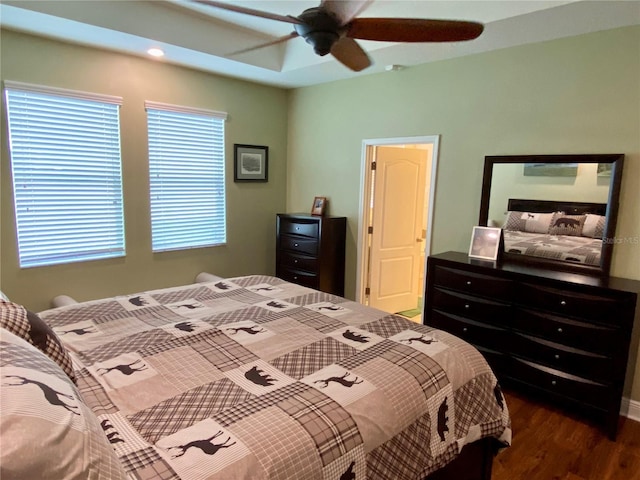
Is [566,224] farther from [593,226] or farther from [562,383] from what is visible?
[562,383]

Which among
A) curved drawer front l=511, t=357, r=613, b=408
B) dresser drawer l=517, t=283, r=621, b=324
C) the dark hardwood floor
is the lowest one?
the dark hardwood floor

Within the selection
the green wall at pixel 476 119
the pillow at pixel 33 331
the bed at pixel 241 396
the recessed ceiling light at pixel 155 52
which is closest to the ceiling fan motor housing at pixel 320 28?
the bed at pixel 241 396

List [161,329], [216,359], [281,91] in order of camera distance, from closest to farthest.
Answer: [216,359], [161,329], [281,91]

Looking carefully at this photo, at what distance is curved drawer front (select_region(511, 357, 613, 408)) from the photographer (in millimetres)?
2412

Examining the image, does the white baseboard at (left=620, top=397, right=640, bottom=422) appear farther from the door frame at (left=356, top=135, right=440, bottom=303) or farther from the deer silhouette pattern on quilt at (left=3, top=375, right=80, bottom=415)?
the deer silhouette pattern on quilt at (left=3, top=375, right=80, bottom=415)

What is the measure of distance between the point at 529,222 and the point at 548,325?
0.84m

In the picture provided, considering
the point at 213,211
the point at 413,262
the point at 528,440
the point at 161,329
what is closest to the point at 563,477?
the point at 528,440

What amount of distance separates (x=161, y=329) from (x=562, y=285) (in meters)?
2.40

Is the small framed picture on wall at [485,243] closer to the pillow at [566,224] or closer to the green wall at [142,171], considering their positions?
the pillow at [566,224]

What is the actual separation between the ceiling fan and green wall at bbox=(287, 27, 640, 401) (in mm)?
1429

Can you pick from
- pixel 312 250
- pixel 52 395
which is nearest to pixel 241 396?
pixel 52 395

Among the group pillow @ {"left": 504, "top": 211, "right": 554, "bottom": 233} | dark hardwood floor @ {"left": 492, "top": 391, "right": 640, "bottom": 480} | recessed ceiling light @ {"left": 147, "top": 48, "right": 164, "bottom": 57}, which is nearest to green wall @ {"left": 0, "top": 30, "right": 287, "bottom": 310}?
recessed ceiling light @ {"left": 147, "top": 48, "right": 164, "bottom": 57}

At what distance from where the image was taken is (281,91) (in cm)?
462

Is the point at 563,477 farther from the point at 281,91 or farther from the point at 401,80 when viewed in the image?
the point at 281,91
